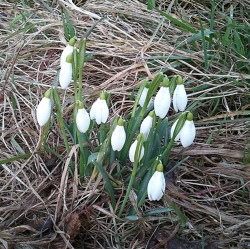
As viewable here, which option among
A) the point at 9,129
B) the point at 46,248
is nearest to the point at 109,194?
the point at 46,248

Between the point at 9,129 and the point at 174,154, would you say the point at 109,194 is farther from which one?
the point at 9,129

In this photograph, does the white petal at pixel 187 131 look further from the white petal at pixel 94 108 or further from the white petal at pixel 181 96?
the white petal at pixel 94 108

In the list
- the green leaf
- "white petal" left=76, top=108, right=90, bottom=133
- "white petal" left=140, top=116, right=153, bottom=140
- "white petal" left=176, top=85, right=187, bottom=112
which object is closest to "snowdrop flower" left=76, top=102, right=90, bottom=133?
"white petal" left=76, top=108, right=90, bottom=133

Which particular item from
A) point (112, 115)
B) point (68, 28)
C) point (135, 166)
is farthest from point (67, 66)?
point (68, 28)

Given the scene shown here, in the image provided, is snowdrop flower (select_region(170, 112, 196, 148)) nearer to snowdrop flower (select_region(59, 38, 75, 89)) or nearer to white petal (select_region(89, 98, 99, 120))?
white petal (select_region(89, 98, 99, 120))

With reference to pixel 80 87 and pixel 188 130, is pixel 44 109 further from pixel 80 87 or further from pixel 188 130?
pixel 188 130

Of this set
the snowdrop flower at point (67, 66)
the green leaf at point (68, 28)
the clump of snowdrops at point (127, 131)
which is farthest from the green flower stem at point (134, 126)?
the green leaf at point (68, 28)
